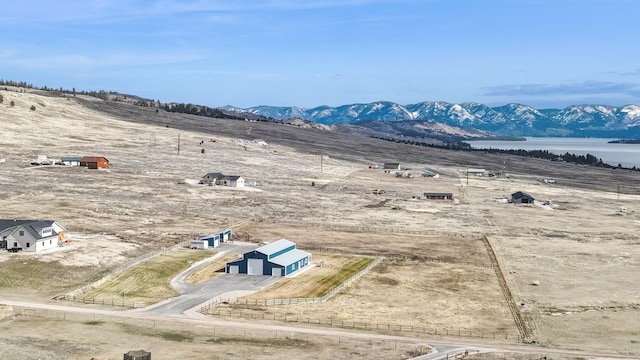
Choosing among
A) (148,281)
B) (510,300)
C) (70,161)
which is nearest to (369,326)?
(510,300)

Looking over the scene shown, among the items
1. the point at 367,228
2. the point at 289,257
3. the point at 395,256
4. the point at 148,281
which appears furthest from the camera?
the point at 367,228

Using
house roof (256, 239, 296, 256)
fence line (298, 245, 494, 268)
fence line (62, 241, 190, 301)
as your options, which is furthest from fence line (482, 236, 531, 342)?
fence line (62, 241, 190, 301)

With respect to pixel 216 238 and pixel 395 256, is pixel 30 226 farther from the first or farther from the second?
pixel 395 256

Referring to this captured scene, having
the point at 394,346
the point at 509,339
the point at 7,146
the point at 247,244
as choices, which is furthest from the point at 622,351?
the point at 7,146

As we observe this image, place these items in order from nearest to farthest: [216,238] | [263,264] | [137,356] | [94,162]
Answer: [137,356], [263,264], [216,238], [94,162]

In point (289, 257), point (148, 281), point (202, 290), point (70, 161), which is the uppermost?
point (70, 161)

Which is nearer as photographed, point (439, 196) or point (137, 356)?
point (137, 356)
